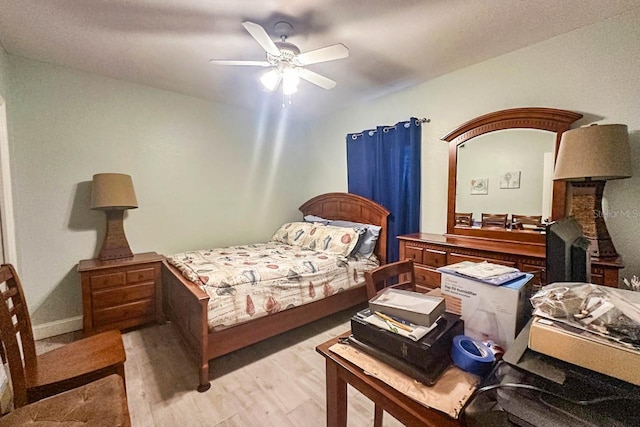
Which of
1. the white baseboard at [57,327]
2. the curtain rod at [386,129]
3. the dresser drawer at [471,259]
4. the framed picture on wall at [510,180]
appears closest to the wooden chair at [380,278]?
the dresser drawer at [471,259]

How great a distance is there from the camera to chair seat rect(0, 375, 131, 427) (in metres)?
1.07

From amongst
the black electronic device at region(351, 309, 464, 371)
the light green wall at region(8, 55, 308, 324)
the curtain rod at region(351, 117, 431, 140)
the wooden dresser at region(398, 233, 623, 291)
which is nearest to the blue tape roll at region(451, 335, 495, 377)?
the black electronic device at region(351, 309, 464, 371)

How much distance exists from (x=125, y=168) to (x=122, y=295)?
130 cm

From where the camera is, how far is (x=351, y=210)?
358 cm

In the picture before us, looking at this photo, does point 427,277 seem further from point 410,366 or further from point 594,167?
point 410,366

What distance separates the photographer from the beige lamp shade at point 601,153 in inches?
66.1

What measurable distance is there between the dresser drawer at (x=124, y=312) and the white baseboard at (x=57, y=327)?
1.42 ft

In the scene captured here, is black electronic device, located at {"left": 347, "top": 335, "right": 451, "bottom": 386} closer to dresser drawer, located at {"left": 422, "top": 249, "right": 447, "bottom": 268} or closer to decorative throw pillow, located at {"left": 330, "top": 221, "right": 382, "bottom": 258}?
dresser drawer, located at {"left": 422, "top": 249, "right": 447, "bottom": 268}

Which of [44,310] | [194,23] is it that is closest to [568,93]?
[194,23]

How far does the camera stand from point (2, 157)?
2176 mm

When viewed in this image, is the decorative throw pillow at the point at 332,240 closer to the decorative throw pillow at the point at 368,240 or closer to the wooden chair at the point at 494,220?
the decorative throw pillow at the point at 368,240

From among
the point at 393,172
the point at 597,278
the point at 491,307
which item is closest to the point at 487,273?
the point at 491,307

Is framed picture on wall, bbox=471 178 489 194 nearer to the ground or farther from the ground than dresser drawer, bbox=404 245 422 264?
farther from the ground

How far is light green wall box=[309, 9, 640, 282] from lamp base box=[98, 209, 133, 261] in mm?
3116
